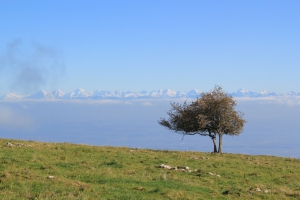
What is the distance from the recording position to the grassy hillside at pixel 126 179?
18062mm

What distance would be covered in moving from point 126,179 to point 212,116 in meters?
30.2

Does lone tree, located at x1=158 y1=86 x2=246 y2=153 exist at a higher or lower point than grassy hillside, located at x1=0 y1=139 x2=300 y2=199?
higher

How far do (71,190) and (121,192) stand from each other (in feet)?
7.44

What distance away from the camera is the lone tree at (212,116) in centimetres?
4988

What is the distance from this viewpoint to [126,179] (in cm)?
2142

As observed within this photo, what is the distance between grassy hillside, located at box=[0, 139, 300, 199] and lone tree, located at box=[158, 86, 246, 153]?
57.2 ft

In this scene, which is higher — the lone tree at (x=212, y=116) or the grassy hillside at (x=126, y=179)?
the lone tree at (x=212, y=116)

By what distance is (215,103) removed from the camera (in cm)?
4988

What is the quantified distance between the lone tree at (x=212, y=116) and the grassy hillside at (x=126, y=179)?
686 inches

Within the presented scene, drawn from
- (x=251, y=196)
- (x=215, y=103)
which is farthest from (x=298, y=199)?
(x=215, y=103)

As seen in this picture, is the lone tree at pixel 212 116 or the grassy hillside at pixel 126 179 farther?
the lone tree at pixel 212 116

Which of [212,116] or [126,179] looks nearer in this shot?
[126,179]

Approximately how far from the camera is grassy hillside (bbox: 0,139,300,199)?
711 inches

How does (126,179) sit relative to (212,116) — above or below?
below
